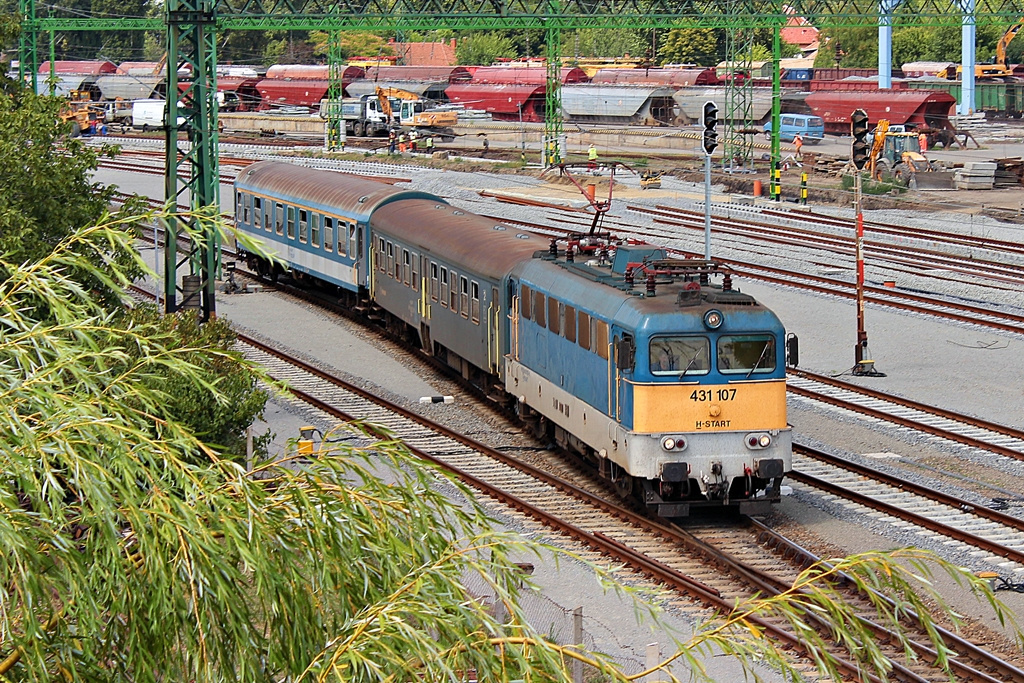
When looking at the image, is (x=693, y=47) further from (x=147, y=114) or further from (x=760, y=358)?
(x=760, y=358)

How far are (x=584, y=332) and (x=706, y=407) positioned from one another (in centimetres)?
208

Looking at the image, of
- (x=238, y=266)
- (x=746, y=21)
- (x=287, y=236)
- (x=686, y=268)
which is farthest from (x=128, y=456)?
(x=746, y=21)

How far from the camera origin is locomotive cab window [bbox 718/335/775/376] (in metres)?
15.6

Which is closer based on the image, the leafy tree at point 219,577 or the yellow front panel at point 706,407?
the leafy tree at point 219,577

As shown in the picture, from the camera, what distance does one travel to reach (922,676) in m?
11.7

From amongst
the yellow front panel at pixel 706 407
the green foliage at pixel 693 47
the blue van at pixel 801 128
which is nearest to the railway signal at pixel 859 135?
the yellow front panel at pixel 706 407

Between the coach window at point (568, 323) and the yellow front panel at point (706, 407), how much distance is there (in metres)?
2.17

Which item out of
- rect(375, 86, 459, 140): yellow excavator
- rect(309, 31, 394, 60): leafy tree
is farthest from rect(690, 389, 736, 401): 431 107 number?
rect(309, 31, 394, 60): leafy tree

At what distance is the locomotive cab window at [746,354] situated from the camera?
51.2 feet

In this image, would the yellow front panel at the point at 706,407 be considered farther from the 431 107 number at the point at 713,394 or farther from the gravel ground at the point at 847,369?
the gravel ground at the point at 847,369

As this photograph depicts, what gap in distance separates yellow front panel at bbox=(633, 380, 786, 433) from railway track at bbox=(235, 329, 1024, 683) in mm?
1158

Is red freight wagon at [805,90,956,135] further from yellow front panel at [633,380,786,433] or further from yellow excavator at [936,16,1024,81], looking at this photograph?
yellow front panel at [633,380,786,433]

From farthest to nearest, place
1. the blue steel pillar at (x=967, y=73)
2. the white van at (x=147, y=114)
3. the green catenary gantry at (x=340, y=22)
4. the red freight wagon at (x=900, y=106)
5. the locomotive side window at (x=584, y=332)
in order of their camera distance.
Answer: the white van at (x=147, y=114), the blue steel pillar at (x=967, y=73), the red freight wagon at (x=900, y=106), the green catenary gantry at (x=340, y=22), the locomotive side window at (x=584, y=332)

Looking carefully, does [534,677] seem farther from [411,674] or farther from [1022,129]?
[1022,129]
